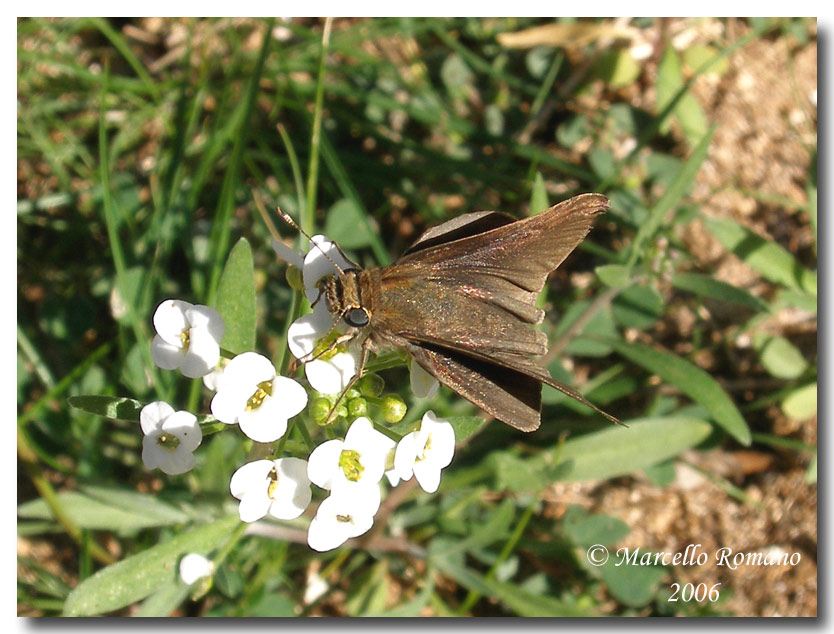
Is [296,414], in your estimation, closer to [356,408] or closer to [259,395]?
[259,395]

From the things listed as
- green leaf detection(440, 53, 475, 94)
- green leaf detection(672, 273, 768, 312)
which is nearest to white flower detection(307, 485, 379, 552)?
green leaf detection(672, 273, 768, 312)

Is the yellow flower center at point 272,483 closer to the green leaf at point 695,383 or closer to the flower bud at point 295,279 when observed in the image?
the flower bud at point 295,279

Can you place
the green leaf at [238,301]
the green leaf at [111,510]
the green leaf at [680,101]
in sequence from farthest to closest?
the green leaf at [680,101] → the green leaf at [111,510] → the green leaf at [238,301]

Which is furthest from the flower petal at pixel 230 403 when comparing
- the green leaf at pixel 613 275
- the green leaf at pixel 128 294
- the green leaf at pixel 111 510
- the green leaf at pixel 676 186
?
the green leaf at pixel 676 186

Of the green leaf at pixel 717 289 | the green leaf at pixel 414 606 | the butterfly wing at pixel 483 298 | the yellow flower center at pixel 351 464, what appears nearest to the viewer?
the butterfly wing at pixel 483 298

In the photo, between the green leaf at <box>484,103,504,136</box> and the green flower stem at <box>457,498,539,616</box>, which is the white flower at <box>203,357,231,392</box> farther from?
the green leaf at <box>484,103,504,136</box>

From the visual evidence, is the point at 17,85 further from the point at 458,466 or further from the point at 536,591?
the point at 536,591

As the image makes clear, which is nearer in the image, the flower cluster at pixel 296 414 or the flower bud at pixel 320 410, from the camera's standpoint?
the flower cluster at pixel 296 414

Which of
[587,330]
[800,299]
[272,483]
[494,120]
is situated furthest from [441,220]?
[272,483]

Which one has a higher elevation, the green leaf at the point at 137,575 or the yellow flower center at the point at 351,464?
the yellow flower center at the point at 351,464
